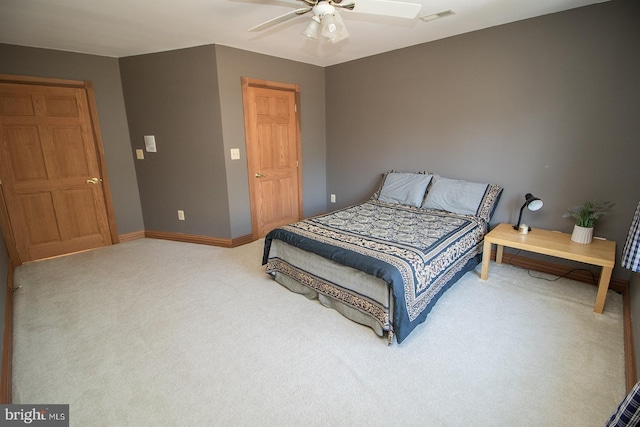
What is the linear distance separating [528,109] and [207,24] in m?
3.09

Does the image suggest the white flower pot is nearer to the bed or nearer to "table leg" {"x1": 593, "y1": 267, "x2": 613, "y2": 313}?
"table leg" {"x1": 593, "y1": 267, "x2": 613, "y2": 313}

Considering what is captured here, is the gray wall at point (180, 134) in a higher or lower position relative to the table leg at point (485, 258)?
higher

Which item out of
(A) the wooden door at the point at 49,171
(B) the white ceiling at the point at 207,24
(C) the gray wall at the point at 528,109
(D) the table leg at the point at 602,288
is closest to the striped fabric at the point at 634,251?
(D) the table leg at the point at 602,288

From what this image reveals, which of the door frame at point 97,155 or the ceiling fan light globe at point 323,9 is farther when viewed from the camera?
the door frame at point 97,155

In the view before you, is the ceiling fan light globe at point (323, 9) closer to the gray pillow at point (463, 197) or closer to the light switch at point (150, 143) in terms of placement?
the gray pillow at point (463, 197)

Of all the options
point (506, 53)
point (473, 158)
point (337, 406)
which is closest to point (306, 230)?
point (337, 406)

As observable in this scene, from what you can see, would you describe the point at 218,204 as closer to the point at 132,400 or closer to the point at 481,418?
the point at 132,400

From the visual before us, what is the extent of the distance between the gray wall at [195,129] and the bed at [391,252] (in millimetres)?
1314

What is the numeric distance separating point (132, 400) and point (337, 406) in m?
1.12

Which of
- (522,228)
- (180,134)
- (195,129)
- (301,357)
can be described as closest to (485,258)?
(522,228)

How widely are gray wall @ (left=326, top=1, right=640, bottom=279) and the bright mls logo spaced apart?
3761 millimetres

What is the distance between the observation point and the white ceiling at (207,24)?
2324 mm

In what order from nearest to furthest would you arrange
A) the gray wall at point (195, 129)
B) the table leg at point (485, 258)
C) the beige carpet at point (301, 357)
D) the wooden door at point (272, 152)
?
the beige carpet at point (301, 357) → the table leg at point (485, 258) → the gray wall at point (195, 129) → the wooden door at point (272, 152)

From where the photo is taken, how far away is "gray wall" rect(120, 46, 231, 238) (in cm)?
344
